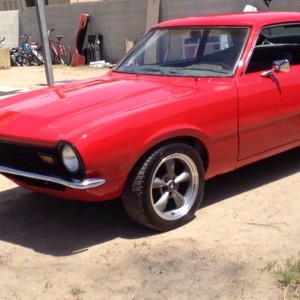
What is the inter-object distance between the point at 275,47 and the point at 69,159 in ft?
8.51

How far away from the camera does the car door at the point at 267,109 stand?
15.3ft

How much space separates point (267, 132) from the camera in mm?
4852

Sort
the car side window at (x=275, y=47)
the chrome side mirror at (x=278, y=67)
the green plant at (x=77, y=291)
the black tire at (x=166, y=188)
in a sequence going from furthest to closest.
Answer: the car side window at (x=275, y=47), the chrome side mirror at (x=278, y=67), the black tire at (x=166, y=188), the green plant at (x=77, y=291)

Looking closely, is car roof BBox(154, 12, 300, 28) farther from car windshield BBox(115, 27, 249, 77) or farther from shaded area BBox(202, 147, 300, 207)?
shaded area BBox(202, 147, 300, 207)

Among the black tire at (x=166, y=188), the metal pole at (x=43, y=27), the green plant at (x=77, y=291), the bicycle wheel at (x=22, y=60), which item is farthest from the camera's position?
the bicycle wheel at (x=22, y=60)

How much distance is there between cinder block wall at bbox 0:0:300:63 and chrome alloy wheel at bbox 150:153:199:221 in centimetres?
921

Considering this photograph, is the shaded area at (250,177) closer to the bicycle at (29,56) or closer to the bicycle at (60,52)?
the bicycle at (60,52)

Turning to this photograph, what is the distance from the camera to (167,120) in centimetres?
411

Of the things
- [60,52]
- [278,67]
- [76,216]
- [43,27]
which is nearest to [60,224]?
[76,216]

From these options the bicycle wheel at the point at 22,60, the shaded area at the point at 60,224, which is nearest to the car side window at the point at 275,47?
the shaded area at the point at 60,224

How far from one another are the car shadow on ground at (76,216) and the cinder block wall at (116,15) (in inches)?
318

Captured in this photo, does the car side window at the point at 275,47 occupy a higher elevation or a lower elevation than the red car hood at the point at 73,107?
higher

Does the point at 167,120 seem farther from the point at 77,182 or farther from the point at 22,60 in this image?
the point at 22,60

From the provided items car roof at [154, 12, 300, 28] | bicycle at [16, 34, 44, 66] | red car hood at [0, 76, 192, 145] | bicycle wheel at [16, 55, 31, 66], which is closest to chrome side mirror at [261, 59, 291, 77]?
car roof at [154, 12, 300, 28]
